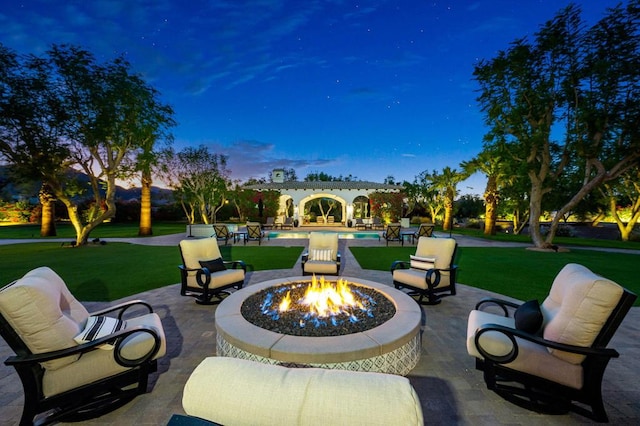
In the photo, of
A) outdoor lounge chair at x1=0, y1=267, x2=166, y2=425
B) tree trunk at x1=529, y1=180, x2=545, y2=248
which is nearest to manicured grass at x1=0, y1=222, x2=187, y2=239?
outdoor lounge chair at x1=0, y1=267, x2=166, y2=425

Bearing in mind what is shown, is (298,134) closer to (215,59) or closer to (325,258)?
(215,59)

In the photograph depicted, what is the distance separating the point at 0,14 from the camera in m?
12.6

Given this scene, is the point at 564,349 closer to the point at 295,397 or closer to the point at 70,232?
the point at 295,397

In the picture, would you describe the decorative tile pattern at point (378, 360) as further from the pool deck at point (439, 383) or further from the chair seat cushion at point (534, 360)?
the chair seat cushion at point (534, 360)

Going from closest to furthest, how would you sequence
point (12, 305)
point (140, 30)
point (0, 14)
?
point (12, 305) → point (140, 30) → point (0, 14)

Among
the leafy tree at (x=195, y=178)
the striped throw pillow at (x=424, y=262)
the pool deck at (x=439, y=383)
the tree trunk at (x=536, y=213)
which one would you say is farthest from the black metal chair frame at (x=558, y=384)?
the leafy tree at (x=195, y=178)

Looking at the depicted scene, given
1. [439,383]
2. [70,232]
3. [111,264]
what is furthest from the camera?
[70,232]

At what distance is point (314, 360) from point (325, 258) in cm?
425

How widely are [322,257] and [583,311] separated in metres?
5.06

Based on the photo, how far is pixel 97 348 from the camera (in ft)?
8.25

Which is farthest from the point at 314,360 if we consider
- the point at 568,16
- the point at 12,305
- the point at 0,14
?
the point at 0,14

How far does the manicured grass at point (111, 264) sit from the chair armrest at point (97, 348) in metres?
4.11

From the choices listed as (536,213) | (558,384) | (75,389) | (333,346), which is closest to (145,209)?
(75,389)

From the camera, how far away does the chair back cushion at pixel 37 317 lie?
2.16 m
